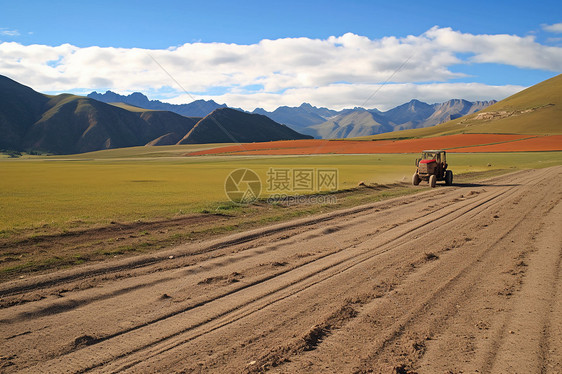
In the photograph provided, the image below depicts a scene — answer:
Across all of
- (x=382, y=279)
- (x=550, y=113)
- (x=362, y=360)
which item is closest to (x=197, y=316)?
(x=362, y=360)

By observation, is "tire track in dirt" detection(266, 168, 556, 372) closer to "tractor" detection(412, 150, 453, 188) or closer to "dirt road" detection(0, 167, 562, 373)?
"dirt road" detection(0, 167, 562, 373)

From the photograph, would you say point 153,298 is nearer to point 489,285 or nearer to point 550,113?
point 489,285

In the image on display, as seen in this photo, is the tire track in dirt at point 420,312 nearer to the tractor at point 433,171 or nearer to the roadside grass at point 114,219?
the roadside grass at point 114,219

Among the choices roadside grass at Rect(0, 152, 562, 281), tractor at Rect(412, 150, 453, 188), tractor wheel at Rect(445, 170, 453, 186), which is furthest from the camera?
tractor wheel at Rect(445, 170, 453, 186)

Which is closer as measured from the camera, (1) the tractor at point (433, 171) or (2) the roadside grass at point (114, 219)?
(2) the roadside grass at point (114, 219)

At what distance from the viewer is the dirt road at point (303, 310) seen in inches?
216

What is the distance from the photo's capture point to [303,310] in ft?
23.4

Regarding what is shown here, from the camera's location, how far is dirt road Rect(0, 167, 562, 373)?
5484 millimetres

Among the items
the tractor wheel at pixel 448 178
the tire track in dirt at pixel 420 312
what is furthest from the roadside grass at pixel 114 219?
the tire track in dirt at pixel 420 312

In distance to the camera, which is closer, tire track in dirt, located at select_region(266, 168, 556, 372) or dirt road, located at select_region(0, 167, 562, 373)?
tire track in dirt, located at select_region(266, 168, 556, 372)

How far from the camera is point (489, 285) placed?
27.2ft

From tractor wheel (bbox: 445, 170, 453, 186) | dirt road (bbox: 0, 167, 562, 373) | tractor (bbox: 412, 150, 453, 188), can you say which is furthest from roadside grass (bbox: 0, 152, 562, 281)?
tractor wheel (bbox: 445, 170, 453, 186)

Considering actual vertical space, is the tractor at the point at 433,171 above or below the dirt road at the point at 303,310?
above

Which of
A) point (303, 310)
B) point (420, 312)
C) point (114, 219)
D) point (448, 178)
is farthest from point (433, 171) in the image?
point (303, 310)
